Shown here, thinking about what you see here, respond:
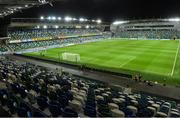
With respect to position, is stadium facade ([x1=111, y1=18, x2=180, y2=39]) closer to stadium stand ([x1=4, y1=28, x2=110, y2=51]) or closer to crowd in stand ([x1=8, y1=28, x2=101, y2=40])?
stadium stand ([x1=4, y1=28, x2=110, y2=51])

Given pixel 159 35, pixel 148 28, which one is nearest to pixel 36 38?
pixel 159 35

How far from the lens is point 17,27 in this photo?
67.9 metres

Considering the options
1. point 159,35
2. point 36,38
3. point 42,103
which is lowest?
point 42,103

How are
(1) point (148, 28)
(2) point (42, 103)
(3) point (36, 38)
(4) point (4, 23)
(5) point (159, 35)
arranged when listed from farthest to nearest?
(1) point (148, 28) < (5) point (159, 35) < (3) point (36, 38) < (4) point (4, 23) < (2) point (42, 103)

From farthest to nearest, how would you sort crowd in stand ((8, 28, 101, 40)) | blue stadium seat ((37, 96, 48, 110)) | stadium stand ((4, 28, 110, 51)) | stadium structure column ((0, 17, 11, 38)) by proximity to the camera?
crowd in stand ((8, 28, 101, 40))
stadium stand ((4, 28, 110, 51))
stadium structure column ((0, 17, 11, 38))
blue stadium seat ((37, 96, 48, 110))

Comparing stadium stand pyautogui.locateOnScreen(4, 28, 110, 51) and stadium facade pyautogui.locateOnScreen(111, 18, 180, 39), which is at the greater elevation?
stadium facade pyautogui.locateOnScreen(111, 18, 180, 39)

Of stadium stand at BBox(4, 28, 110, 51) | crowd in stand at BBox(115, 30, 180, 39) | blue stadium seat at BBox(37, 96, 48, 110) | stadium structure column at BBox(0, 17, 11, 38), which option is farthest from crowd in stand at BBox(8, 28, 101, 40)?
blue stadium seat at BBox(37, 96, 48, 110)

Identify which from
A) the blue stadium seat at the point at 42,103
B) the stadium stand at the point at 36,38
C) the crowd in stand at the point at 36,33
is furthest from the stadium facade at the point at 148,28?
the blue stadium seat at the point at 42,103

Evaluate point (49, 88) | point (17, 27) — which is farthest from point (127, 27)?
point (49, 88)

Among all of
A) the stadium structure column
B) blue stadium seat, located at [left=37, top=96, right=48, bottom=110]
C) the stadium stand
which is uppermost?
the stadium structure column

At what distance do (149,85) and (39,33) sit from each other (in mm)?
63110

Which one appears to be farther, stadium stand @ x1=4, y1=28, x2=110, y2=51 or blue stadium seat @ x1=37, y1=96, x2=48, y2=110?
stadium stand @ x1=4, y1=28, x2=110, y2=51

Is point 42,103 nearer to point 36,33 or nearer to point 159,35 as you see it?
point 36,33

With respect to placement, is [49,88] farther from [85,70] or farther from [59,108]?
[85,70]
